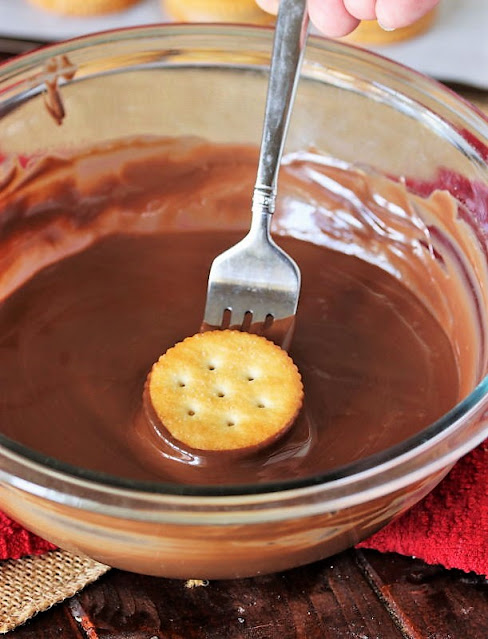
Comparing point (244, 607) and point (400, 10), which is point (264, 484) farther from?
point (400, 10)

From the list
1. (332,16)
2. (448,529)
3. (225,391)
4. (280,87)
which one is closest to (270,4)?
(332,16)

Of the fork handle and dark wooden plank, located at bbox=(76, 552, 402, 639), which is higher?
the fork handle

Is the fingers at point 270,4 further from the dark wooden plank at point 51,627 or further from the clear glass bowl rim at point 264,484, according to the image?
the dark wooden plank at point 51,627

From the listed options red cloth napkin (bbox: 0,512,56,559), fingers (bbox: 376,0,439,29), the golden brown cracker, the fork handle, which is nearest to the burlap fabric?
red cloth napkin (bbox: 0,512,56,559)

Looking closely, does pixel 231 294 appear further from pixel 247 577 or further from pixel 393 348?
pixel 247 577

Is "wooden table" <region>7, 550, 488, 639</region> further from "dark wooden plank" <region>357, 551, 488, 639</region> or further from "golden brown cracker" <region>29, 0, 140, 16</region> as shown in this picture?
"golden brown cracker" <region>29, 0, 140, 16</region>
